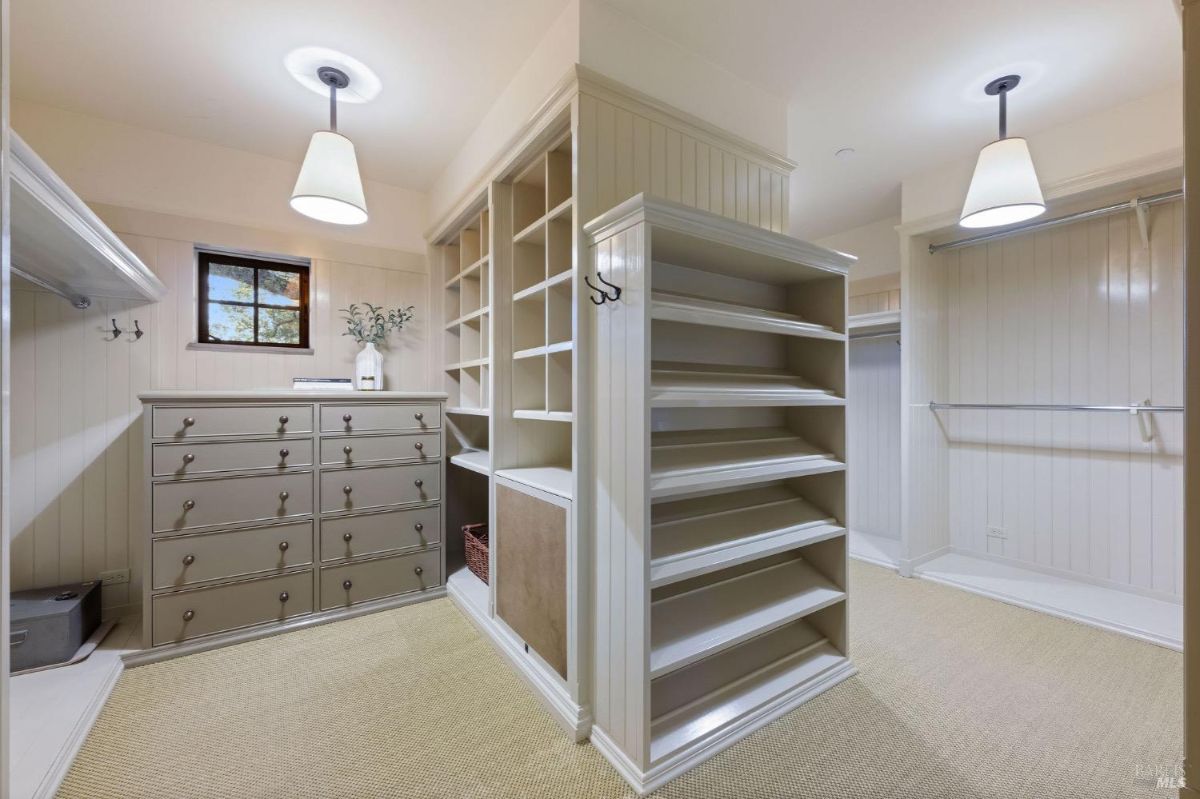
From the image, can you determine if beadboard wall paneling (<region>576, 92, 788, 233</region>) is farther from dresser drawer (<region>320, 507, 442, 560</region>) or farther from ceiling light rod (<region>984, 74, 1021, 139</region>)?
dresser drawer (<region>320, 507, 442, 560</region>)

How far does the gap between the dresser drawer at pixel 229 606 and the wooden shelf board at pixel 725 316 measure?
223 cm

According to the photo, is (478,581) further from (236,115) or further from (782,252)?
(236,115)

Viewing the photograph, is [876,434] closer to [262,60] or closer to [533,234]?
[533,234]

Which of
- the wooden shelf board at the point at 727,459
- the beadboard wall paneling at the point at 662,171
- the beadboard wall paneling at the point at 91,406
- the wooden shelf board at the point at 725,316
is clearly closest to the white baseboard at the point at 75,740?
the beadboard wall paneling at the point at 91,406

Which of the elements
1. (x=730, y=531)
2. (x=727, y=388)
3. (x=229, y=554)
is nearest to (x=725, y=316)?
(x=727, y=388)

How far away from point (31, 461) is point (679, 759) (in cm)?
316

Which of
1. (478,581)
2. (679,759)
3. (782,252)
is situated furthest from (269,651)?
(782,252)

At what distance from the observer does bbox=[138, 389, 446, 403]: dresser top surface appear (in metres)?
2.07

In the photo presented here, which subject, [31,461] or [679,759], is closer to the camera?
[679,759]

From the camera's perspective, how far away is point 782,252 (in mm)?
1731

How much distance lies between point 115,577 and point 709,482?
3.01m

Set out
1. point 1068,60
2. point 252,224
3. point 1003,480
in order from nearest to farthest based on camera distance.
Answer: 1. point 1068,60
2. point 252,224
3. point 1003,480

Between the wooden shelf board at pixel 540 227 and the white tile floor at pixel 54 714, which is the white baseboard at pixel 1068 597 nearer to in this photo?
the wooden shelf board at pixel 540 227

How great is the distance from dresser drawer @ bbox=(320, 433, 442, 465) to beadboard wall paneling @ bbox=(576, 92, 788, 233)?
1.68 meters
